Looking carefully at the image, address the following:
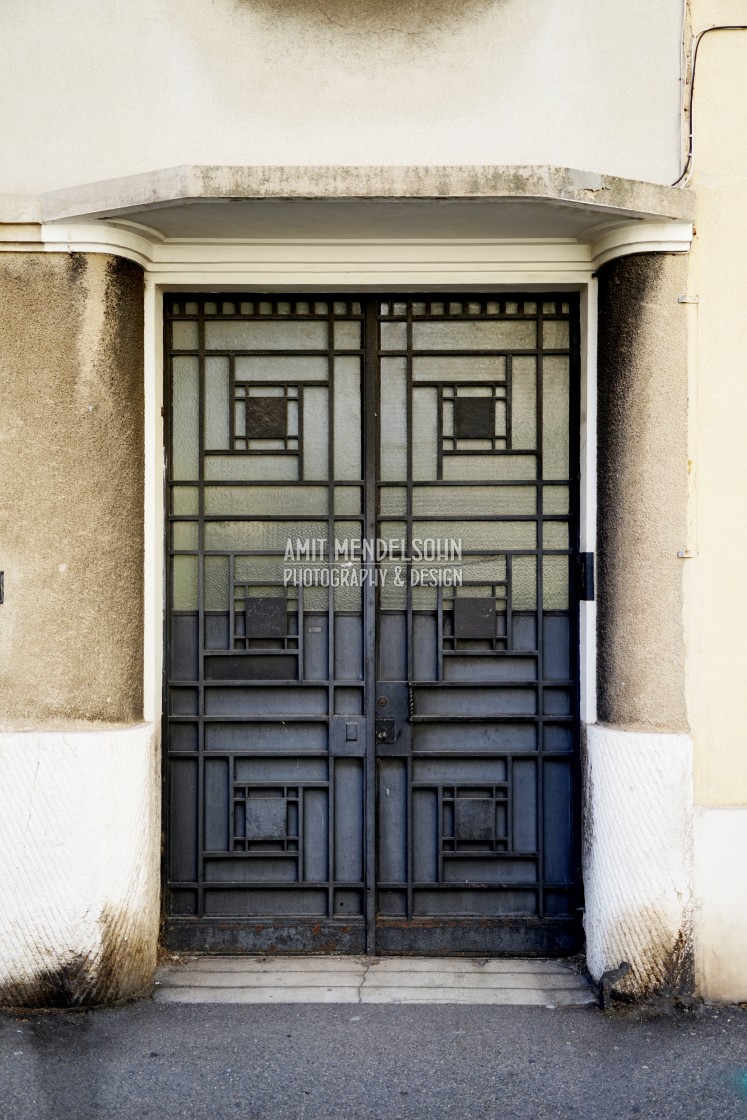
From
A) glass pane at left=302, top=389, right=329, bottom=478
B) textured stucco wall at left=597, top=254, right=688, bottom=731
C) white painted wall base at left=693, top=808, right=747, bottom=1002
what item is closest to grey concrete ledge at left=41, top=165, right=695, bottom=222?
textured stucco wall at left=597, top=254, right=688, bottom=731

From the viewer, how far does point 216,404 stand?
496 centimetres

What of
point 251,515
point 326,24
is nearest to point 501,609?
point 251,515

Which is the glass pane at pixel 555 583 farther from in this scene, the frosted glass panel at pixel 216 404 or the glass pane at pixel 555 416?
the frosted glass panel at pixel 216 404

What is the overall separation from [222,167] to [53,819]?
3.15 metres

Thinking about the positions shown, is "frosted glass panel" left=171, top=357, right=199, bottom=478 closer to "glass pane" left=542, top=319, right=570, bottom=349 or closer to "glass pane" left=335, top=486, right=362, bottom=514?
"glass pane" left=335, top=486, right=362, bottom=514

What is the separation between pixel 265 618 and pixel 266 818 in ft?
3.51

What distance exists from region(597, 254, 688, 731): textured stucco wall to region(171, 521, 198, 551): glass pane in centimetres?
222

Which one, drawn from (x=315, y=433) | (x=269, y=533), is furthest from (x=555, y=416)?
(x=269, y=533)

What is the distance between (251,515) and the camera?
494 centimetres

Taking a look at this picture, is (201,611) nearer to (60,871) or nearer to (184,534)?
(184,534)

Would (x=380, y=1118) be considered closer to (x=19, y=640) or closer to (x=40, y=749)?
(x=40, y=749)

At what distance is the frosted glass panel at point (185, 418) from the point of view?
4.95 m

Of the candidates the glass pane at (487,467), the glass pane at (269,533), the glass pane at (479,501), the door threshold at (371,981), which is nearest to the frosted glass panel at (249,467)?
the glass pane at (269,533)

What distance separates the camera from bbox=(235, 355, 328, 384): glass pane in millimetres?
4949
